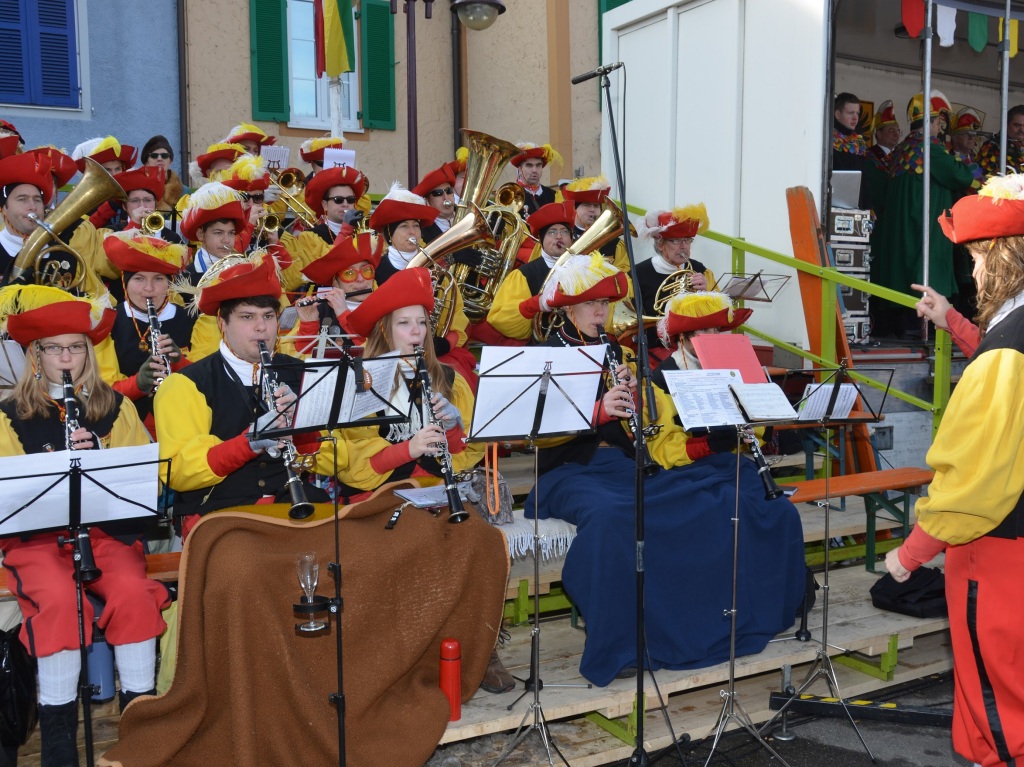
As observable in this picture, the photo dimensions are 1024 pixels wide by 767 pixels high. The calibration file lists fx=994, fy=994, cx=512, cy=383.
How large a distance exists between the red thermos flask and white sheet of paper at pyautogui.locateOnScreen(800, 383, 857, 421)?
1895mm

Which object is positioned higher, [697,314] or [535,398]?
[697,314]

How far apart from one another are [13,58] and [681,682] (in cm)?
831

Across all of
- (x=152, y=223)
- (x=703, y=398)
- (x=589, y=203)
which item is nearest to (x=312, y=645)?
(x=703, y=398)

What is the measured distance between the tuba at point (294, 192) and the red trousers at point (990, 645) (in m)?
5.22

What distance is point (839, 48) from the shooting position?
1038 centimetres

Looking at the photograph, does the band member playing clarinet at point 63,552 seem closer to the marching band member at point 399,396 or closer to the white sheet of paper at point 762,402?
the marching band member at point 399,396

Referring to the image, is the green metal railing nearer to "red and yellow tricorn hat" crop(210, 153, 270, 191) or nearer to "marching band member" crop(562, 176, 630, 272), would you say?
"marching band member" crop(562, 176, 630, 272)

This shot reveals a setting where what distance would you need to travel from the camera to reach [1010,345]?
8.73 ft

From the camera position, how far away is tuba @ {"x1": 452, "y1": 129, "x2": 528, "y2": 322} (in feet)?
21.5

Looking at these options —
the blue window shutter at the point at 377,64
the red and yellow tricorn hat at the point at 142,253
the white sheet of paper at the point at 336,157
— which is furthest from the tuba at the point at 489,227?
the blue window shutter at the point at 377,64

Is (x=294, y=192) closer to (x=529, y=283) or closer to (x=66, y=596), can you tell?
(x=529, y=283)

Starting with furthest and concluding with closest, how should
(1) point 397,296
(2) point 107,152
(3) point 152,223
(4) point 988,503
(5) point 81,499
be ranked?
(2) point 107,152, (3) point 152,223, (1) point 397,296, (5) point 81,499, (4) point 988,503

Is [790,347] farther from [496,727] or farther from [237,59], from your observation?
[237,59]

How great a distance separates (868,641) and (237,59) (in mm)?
8159
